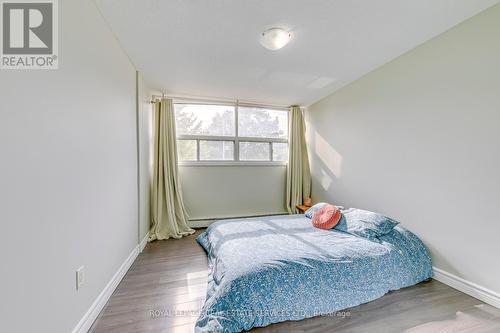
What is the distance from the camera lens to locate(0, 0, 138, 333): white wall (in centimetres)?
86

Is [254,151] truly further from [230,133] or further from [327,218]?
[327,218]

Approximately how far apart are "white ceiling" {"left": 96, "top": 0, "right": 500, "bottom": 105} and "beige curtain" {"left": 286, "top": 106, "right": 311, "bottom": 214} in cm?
117

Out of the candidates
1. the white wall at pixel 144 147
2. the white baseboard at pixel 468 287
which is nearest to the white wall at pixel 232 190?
the white wall at pixel 144 147

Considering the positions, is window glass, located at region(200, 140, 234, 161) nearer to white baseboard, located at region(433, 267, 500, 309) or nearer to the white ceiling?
the white ceiling

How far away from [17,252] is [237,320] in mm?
1213

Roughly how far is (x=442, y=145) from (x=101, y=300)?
3.23 meters

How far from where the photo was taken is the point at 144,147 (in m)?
2.95

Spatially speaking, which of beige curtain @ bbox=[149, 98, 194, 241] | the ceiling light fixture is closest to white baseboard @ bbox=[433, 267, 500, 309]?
the ceiling light fixture

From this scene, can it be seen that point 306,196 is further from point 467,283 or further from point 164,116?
point 164,116

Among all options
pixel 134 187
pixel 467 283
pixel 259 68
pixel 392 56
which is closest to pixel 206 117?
pixel 259 68

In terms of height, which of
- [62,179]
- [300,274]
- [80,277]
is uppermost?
[62,179]

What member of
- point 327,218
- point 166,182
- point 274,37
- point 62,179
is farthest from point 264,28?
point 166,182

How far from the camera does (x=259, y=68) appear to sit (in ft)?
8.55

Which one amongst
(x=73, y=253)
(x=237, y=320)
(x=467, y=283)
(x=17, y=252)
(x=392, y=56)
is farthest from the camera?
(x=392, y=56)
